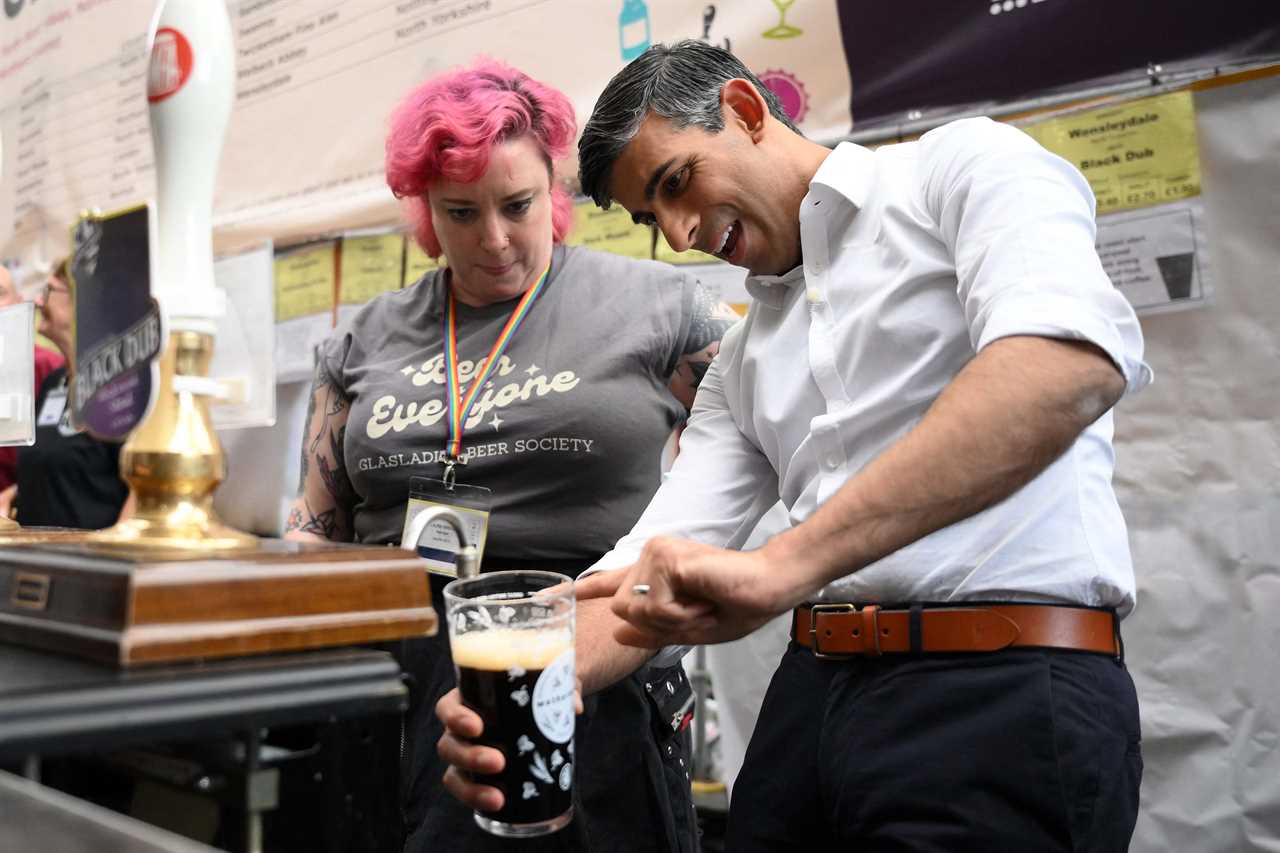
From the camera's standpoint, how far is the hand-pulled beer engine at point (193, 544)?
0.63 meters

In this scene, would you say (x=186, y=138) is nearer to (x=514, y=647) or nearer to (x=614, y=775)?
(x=514, y=647)

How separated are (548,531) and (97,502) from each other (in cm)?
163

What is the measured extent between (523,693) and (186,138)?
0.48 metres

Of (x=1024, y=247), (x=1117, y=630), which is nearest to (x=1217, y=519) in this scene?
(x=1117, y=630)

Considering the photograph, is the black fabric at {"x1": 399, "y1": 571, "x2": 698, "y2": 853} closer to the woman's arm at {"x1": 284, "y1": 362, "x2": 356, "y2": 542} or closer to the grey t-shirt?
the grey t-shirt

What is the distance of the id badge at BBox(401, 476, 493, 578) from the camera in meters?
1.54

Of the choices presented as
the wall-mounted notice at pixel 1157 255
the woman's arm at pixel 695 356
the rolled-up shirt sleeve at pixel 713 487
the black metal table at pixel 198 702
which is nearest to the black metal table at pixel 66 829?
the black metal table at pixel 198 702

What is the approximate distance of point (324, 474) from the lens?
6.05ft

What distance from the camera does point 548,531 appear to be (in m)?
1.56

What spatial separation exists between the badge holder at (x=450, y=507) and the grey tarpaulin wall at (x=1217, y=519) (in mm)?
1113

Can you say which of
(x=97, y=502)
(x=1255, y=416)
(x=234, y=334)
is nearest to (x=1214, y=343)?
(x=1255, y=416)

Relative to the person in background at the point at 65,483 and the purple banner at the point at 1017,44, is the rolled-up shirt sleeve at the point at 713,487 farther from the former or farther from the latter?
the person in background at the point at 65,483

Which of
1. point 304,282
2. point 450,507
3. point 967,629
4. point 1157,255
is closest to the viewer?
point 967,629

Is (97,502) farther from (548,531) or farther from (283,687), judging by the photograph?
(283,687)
